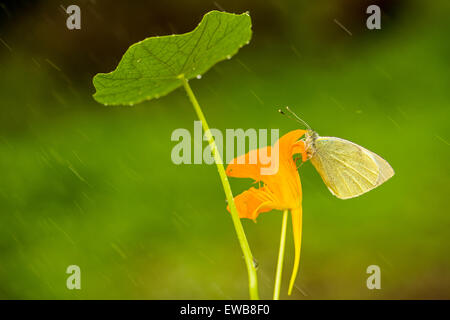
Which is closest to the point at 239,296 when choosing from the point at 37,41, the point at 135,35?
the point at 135,35

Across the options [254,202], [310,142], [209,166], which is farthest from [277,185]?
[209,166]

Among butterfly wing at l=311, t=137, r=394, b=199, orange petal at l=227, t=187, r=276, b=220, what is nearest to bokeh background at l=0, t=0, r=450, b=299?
butterfly wing at l=311, t=137, r=394, b=199

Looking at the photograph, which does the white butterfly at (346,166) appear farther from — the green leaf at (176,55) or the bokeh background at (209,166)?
the bokeh background at (209,166)

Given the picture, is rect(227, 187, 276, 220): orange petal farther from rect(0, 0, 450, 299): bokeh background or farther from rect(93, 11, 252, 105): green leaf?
rect(0, 0, 450, 299): bokeh background

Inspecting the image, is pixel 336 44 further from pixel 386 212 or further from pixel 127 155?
pixel 127 155

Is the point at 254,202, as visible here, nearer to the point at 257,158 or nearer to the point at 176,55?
the point at 257,158

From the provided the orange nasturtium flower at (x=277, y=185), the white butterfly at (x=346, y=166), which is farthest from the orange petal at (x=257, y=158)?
the white butterfly at (x=346, y=166)
